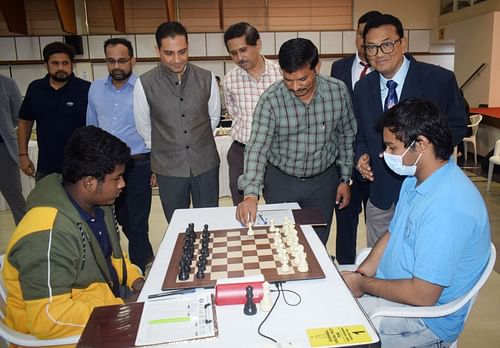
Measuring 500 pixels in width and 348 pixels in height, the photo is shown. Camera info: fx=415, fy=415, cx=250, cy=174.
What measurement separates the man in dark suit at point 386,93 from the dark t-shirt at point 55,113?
6.71ft

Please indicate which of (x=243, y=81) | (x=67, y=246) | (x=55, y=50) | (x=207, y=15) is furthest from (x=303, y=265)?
(x=207, y=15)

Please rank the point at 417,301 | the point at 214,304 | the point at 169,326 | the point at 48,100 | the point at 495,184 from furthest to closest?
the point at 495,184
the point at 48,100
the point at 417,301
the point at 214,304
the point at 169,326

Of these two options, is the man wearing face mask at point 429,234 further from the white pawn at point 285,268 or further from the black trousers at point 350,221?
the black trousers at point 350,221

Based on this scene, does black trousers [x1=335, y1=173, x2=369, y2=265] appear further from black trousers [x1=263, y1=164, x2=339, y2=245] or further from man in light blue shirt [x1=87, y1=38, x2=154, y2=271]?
man in light blue shirt [x1=87, y1=38, x2=154, y2=271]

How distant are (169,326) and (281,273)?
463 millimetres

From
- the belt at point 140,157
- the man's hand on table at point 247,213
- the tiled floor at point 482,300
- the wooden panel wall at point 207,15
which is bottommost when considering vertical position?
the tiled floor at point 482,300

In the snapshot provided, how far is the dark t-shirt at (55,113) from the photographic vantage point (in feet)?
10.2

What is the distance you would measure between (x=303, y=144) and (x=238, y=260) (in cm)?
98

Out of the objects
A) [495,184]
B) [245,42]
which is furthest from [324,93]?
[495,184]

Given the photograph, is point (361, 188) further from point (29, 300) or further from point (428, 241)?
point (29, 300)

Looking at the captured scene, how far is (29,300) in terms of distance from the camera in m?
1.35

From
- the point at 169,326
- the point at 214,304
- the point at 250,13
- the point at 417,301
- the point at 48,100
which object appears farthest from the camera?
the point at 250,13

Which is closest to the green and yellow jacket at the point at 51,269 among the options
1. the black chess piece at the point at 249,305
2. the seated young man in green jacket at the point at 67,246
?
the seated young man in green jacket at the point at 67,246

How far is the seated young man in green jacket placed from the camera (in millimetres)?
1355
